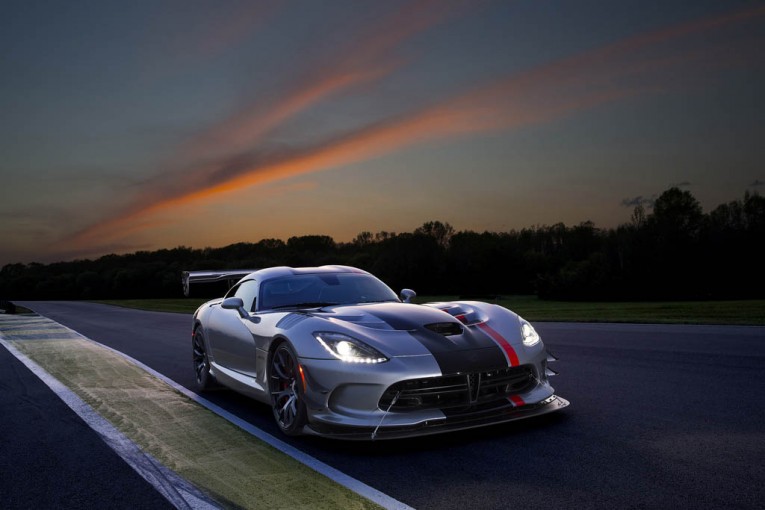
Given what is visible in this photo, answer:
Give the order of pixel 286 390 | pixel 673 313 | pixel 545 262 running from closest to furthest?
pixel 286 390, pixel 673 313, pixel 545 262

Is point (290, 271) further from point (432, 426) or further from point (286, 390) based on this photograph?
point (432, 426)

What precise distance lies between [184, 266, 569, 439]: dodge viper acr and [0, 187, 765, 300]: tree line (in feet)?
174

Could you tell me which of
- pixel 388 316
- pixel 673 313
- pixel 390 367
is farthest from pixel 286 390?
pixel 673 313

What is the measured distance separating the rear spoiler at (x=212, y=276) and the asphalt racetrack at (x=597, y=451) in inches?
114


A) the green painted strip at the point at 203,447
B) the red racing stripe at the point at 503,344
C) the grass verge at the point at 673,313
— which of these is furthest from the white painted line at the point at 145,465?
the grass verge at the point at 673,313

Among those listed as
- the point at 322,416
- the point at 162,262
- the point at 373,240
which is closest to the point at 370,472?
the point at 322,416

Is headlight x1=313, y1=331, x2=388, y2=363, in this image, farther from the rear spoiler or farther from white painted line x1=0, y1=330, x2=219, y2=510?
the rear spoiler

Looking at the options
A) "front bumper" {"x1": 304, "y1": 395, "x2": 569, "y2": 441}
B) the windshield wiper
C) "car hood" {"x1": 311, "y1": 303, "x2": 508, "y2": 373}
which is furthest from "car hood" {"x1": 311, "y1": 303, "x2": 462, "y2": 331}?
"front bumper" {"x1": 304, "y1": 395, "x2": 569, "y2": 441}

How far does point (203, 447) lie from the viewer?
539 centimetres

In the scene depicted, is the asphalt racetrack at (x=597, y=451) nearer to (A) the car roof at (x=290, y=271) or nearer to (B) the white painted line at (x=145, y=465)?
(B) the white painted line at (x=145, y=465)

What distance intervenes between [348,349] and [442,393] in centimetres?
81

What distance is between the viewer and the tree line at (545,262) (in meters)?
68.3

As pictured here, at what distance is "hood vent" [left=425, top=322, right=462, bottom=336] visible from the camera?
18.3 ft

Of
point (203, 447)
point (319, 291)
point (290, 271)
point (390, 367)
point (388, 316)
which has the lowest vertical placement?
point (203, 447)
